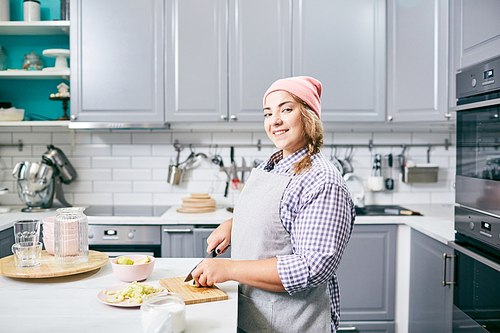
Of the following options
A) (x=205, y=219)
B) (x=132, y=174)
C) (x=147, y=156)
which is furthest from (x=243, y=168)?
(x=132, y=174)

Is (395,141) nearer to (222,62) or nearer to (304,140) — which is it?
(222,62)

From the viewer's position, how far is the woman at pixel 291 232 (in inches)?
44.2

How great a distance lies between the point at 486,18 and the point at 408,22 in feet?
4.06

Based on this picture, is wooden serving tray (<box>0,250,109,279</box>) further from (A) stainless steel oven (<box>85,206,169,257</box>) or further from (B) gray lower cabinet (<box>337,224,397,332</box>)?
(B) gray lower cabinet (<box>337,224,397,332</box>)

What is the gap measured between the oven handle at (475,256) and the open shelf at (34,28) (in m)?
2.85

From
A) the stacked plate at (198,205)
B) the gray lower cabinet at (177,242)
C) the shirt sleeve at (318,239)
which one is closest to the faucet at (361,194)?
the stacked plate at (198,205)

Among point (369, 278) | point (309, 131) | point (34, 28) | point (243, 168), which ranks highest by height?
point (34, 28)

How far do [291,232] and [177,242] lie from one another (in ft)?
5.32

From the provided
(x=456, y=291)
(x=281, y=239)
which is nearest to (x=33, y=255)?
(x=281, y=239)

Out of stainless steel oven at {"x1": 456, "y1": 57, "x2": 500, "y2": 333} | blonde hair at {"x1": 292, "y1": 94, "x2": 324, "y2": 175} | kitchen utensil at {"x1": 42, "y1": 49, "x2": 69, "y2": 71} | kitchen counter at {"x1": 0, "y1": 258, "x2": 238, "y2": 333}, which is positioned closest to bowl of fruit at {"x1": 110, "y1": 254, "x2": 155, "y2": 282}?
kitchen counter at {"x1": 0, "y1": 258, "x2": 238, "y2": 333}

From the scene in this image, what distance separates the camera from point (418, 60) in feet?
9.47

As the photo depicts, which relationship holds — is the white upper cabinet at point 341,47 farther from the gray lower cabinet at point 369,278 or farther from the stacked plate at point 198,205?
the stacked plate at point 198,205

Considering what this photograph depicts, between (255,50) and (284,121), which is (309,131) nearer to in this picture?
(284,121)

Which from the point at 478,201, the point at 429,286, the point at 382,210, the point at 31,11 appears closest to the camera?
the point at 478,201
